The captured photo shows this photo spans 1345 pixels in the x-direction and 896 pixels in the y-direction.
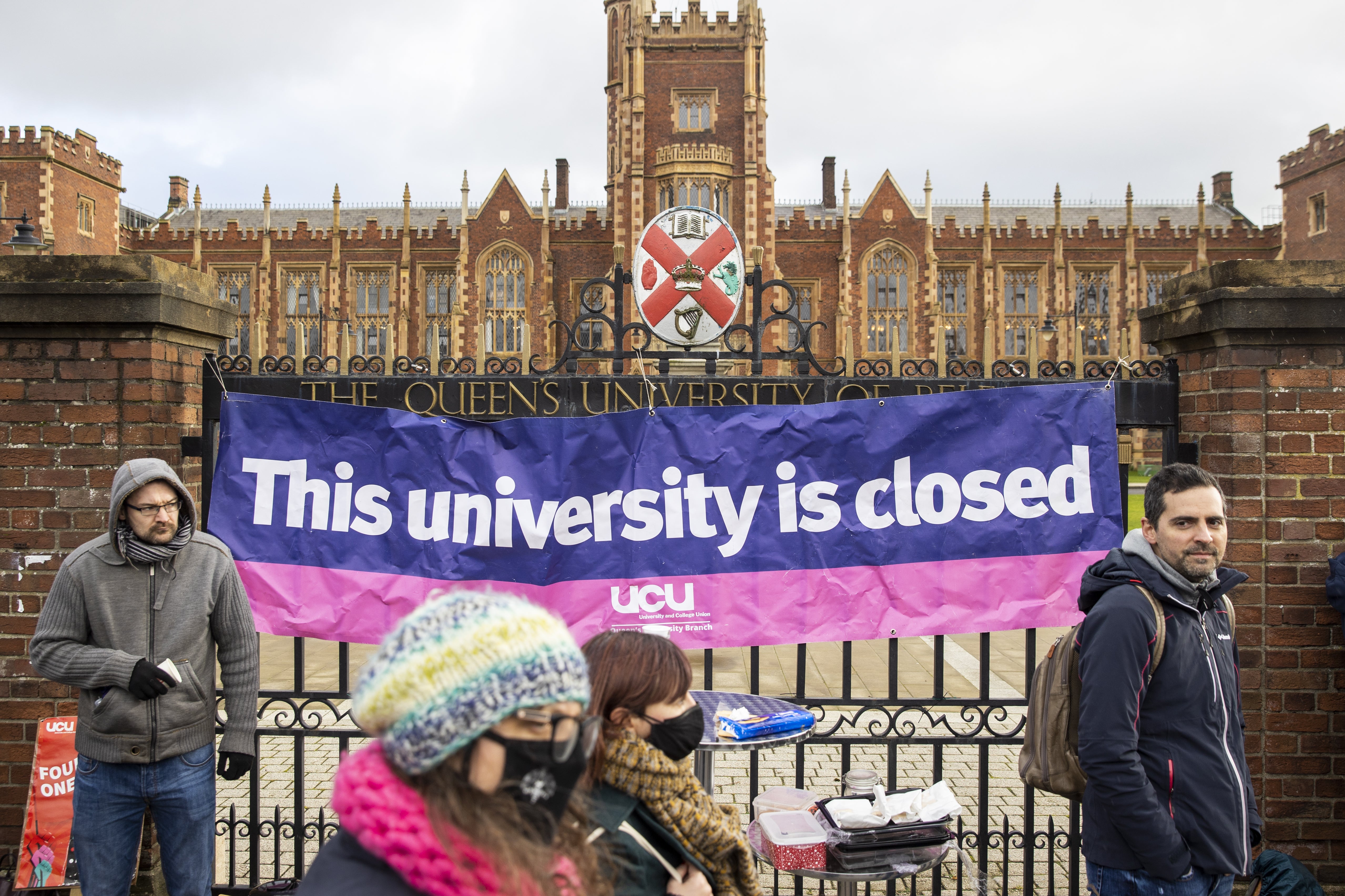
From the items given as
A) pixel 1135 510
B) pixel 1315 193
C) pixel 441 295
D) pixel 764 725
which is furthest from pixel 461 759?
pixel 1315 193

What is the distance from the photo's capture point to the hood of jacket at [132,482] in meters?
2.86

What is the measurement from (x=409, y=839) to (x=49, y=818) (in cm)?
354

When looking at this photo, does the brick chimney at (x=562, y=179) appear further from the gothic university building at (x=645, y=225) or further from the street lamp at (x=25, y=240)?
the street lamp at (x=25, y=240)

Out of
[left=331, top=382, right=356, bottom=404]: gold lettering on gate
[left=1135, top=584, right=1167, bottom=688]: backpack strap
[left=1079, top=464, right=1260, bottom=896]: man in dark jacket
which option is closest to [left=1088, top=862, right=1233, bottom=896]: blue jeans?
[left=1079, top=464, right=1260, bottom=896]: man in dark jacket

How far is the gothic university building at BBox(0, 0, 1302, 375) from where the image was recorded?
1367 inches

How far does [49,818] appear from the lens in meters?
3.56

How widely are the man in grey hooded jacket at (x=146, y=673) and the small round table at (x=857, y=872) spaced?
200cm

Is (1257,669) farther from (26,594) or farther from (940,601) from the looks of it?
(26,594)

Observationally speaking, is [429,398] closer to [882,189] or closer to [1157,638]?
[1157,638]

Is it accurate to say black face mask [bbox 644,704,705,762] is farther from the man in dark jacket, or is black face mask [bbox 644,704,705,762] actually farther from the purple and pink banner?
the purple and pink banner

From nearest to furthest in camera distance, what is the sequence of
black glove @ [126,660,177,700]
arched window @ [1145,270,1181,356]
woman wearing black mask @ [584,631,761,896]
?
1. woman wearing black mask @ [584,631,761,896]
2. black glove @ [126,660,177,700]
3. arched window @ [1145,270,1181,356]

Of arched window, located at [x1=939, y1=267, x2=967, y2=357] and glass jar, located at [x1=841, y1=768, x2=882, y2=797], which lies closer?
glass jar, located at [x1=841, y1=768, x2=882, y2=797]

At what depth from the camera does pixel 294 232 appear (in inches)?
1569

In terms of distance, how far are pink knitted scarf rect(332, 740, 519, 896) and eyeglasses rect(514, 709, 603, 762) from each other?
0.19 metres
